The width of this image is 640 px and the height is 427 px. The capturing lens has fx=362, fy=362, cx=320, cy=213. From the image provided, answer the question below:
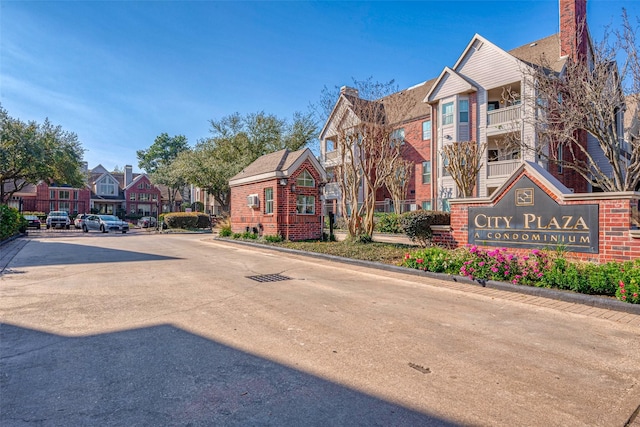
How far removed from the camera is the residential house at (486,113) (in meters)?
19.9

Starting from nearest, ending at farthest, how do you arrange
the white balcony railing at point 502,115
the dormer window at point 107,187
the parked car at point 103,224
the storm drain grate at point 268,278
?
the storm drain grate at point 268,278
the white balcony railing at point 502,115
the parked car at point 103,224
the dormer window at point 107,187

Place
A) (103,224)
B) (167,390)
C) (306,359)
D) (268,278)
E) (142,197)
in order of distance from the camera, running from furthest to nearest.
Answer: (142,197) → (103,224) → (268,278) → (306,359) → (167,390)

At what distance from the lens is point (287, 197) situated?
16.1m

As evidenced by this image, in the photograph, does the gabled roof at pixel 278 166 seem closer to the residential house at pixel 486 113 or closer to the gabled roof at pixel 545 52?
the residential house at pixel 486 113

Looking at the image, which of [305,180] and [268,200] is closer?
[305,180]

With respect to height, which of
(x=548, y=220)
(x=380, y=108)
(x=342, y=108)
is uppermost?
(x=342, y=108)

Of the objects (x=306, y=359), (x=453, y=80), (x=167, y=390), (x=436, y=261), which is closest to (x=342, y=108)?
(x=436, y=261)

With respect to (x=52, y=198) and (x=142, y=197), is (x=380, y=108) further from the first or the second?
(x=142, y=197)

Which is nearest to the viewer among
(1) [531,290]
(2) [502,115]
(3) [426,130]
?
(1) [531,290]

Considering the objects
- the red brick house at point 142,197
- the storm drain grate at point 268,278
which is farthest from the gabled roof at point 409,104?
the red brick house at point 142,197

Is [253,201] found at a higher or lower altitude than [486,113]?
lower

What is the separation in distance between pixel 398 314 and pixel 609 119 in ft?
34.0

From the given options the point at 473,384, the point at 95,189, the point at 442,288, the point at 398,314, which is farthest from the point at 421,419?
the point at 95,189

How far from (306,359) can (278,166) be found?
43.8 feet
